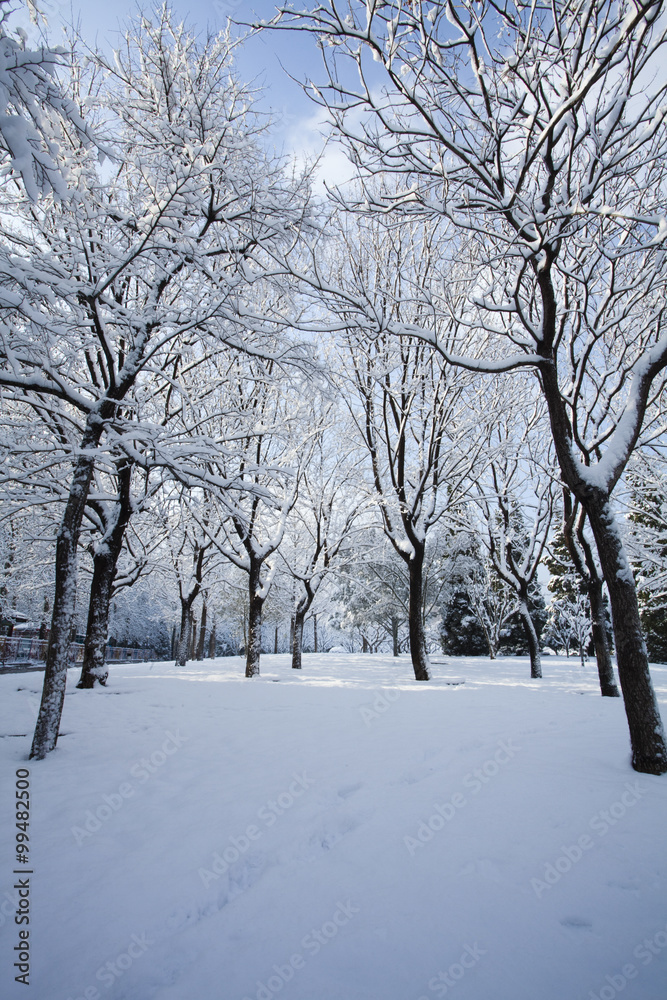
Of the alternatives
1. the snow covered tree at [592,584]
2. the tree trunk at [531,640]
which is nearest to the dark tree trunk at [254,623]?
the snow covered tree at [592,584]

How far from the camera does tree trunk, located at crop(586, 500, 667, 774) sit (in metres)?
3.65

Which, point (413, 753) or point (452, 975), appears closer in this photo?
point (452, 975)

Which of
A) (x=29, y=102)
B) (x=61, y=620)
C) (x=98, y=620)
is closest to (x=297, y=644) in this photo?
(x=98, y=620)

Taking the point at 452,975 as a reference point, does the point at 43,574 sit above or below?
above

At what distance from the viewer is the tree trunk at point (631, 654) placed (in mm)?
3648

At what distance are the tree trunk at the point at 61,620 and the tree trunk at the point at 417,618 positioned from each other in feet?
23.7

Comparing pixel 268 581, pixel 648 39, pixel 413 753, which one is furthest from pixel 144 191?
pixel 268 581

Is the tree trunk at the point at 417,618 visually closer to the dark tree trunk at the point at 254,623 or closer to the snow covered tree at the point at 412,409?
the snow covered tree at the point at 412,409

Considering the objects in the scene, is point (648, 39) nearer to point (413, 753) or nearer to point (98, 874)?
Result: point (413, 753)

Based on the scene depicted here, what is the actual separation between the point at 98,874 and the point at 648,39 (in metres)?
7.74

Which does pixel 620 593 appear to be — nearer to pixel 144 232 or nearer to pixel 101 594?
pixel 144 232

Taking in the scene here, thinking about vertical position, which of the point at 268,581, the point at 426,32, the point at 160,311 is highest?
the point at 426,32

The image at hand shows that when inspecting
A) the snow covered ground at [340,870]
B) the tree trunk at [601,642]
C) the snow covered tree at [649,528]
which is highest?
the snow covered tree at [649,528]

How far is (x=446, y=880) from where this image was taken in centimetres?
224
